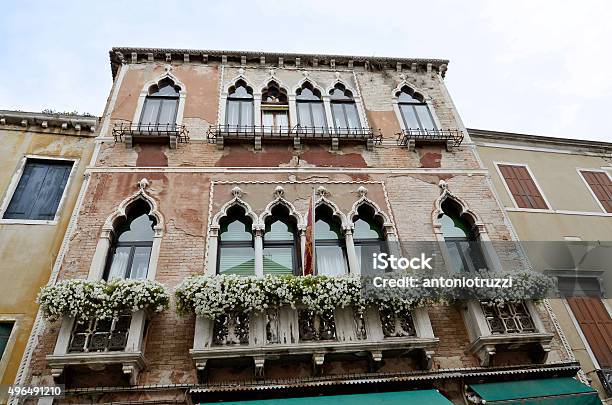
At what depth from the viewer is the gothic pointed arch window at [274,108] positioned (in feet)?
34.7

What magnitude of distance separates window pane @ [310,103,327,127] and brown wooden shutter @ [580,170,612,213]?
7.03 metres

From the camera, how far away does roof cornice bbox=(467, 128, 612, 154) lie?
11547 mm

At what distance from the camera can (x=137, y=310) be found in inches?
260

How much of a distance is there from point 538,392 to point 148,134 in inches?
346

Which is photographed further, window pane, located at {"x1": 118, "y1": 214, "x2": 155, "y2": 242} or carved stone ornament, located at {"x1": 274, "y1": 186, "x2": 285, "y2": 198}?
carved stone ornament, located at {"x1": 274, "y1": 186, "x2": 285, "y2": 198}

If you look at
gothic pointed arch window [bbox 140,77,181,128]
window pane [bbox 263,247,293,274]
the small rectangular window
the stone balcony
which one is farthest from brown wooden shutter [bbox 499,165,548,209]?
the small rectangular window

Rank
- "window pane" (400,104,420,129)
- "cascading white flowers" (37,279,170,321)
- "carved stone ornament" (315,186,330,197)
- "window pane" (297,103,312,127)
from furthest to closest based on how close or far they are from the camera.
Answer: "window pane" (400,104,420,129) < "window pane" (297,103,312,127) < "carved stone ornament" (315,186,330,197) < "cascading white flowers" (37,279,170,321)

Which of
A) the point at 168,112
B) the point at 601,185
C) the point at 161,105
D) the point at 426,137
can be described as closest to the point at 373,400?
the point at 426,137

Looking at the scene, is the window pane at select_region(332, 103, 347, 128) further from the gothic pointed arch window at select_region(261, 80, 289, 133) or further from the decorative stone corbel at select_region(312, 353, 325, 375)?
the decorative stone corbel at select_region(312, 353, 325, 375)

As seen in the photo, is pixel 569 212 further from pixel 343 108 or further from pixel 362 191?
pixel 343 108

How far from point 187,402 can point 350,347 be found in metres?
2.50

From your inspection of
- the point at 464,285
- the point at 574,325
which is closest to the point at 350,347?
the point at 464,285

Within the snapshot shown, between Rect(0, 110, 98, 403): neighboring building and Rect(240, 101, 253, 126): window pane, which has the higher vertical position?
Rect(240, 101, 253, 126): window pane

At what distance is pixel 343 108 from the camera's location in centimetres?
1136
